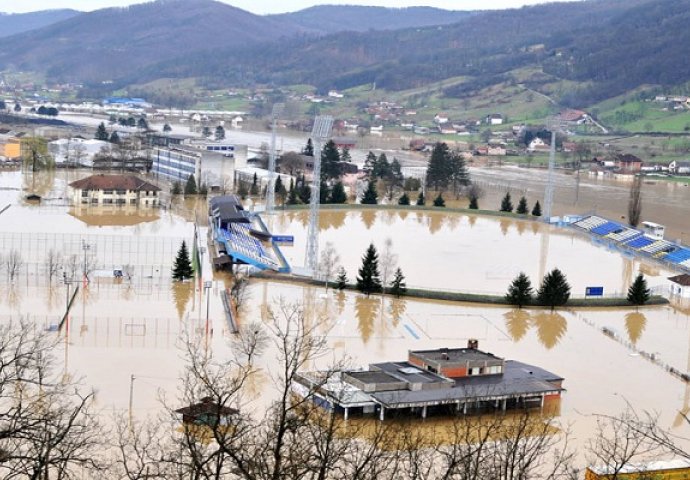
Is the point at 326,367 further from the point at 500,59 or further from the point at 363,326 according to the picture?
the point at 500,59

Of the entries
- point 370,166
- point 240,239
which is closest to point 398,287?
point 240,239

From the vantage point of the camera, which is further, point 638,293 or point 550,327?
point 638,293

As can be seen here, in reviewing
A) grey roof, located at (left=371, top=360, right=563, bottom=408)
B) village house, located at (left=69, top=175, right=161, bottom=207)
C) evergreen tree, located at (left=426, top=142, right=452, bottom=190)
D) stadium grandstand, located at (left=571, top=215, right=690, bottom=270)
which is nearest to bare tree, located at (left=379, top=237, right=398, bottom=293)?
stadium grandstand, located at (left=571, top=215, right=690, bottom=270)

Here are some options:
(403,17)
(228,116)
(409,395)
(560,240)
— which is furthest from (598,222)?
(403,17)

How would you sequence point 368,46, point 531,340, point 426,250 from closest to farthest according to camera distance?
point 531,340
point 426,250
point 368,46

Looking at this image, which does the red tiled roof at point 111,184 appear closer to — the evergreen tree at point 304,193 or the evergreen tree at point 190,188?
the evergreen tree at point 190,188

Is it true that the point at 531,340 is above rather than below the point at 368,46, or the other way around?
below

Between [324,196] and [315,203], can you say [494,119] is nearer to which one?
[324,196]
